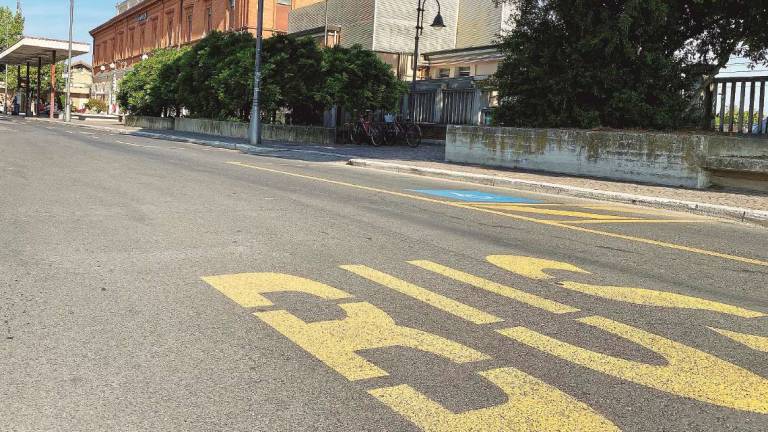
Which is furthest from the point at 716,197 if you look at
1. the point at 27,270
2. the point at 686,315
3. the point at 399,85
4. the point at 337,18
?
the point at 337,18

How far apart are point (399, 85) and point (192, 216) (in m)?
22.4

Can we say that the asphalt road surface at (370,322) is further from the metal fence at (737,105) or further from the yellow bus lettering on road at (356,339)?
the metal fence at (737,105)

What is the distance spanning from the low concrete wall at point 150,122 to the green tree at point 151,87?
1.72 feet

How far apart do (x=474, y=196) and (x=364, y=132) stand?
17.1 meters

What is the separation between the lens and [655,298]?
5168 millimetres

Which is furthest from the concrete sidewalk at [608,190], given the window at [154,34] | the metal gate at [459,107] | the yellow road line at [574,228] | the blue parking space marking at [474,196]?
the window at [154,34]

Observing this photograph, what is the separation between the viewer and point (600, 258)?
662 centimetres

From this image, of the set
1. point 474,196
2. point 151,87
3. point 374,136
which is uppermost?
point 151,87

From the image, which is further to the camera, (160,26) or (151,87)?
(160,26)

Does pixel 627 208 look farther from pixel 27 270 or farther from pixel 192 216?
pixel 27 270

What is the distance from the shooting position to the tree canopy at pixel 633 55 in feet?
51.9

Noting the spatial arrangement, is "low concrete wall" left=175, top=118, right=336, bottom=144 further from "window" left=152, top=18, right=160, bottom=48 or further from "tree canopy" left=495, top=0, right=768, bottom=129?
"window" left=152, top=18, right=160, bottom=48

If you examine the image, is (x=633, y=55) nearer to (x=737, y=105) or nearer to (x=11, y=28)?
(x=737, y=105)

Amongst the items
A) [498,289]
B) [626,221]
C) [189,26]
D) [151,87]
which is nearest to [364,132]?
[626,221]
